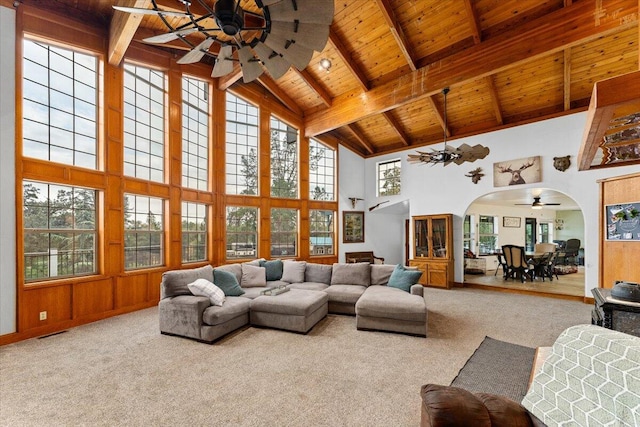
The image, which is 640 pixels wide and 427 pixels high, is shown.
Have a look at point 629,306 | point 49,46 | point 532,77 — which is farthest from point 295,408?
point 532,77

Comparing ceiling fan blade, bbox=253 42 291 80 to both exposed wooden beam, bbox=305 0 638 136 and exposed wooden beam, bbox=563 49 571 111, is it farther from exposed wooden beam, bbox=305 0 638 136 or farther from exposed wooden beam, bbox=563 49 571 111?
exposed wooden beam, bbox=563 49 571 111

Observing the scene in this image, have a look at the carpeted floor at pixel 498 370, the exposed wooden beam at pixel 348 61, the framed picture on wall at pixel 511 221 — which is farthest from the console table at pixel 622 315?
the framed picture on wall at pixel 511 221

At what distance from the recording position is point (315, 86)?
6492 millimetres

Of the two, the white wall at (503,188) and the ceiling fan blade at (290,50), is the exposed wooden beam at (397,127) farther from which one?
the ceiling fan blade at (290,50)

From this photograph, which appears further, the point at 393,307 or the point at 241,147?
the point at 241,147

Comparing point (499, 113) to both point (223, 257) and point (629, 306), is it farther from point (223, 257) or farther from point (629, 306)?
point (223, 257)

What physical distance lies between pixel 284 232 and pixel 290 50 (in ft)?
19.0

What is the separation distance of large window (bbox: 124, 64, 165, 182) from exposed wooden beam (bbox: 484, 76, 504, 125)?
6.49 meters

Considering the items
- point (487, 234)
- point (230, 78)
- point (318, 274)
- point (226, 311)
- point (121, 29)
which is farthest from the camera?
point (487, 234)

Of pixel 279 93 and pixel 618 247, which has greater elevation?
pixel 279 93

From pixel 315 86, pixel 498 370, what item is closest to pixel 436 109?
pixel 315 86

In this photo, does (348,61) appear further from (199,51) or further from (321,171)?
(199,51)

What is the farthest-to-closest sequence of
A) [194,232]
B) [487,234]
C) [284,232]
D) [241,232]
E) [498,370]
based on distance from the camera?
1. [487,234]
2. [284,232]
3. [241,232]
4. [194,232]
5. [498,370]

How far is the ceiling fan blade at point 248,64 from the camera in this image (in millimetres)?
2330
